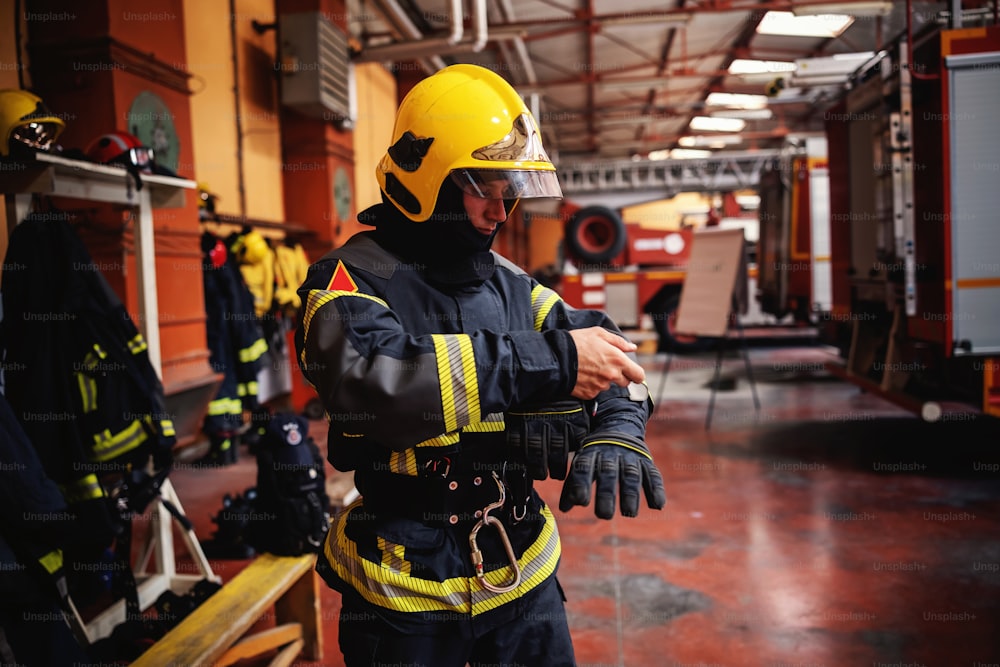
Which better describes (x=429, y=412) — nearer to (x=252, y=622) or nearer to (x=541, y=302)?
(x=541, y=302)

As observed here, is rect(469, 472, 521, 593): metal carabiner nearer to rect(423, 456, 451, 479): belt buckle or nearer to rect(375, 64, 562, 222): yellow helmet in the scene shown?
rect(423, 456, 451, 479): belt buckle

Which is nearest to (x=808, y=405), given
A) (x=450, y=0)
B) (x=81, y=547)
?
(x=450, y=0)

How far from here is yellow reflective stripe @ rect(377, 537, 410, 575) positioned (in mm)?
1388

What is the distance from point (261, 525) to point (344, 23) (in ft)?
20.7

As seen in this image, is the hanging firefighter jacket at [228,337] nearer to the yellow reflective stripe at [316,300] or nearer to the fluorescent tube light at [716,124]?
the yellow reflective stripe at [316,300]

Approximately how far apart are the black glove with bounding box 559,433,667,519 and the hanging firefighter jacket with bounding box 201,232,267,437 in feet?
14.8

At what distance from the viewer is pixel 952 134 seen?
456cm

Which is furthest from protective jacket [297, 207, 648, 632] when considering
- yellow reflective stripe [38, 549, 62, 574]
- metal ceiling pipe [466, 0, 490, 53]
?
metal ceiling pipe [466, 0, 490, 53]

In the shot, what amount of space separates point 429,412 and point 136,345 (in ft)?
6.97

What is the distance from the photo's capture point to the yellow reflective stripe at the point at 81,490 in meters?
2.59

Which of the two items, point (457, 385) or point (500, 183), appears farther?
point (500, 183)

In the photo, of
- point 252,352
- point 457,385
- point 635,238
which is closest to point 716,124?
point 635,238

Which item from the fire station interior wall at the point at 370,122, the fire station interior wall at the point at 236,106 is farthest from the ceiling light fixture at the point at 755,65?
the fire station interior wall at the point at 236,106

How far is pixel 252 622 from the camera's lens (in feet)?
7.97
